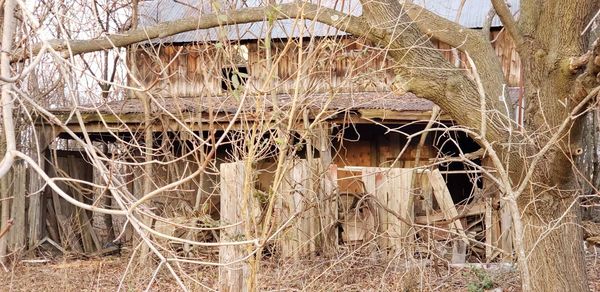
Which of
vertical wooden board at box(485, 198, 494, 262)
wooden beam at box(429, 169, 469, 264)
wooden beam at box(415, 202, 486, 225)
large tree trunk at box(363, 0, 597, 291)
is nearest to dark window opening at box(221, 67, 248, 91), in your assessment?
large tree trunk at box(363, 0, 597, 291)

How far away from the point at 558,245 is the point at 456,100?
5.79ft

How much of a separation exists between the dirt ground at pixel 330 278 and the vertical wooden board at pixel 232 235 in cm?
71

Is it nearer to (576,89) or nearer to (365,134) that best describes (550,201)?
(576,89)

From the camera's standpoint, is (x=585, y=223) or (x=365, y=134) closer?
(x=585, y=223)

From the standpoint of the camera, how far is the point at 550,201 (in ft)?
22.9

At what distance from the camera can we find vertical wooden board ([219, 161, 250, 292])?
6.62m

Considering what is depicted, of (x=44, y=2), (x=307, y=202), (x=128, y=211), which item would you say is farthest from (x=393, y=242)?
(x=128, y=211)

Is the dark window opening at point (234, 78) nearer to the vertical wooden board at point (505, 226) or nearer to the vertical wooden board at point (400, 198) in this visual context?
the vertical wooden board at point (400, 198)

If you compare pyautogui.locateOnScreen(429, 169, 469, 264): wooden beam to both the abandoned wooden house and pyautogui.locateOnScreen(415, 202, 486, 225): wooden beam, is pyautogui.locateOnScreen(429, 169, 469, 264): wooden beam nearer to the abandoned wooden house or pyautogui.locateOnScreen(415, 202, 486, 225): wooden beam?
the abandoned wooden house

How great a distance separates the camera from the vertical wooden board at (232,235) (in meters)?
6.62

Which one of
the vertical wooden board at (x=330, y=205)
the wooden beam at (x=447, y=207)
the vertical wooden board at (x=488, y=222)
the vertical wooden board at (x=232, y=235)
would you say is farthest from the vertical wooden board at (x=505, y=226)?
the vertical wooden board at (x=232, y=235)

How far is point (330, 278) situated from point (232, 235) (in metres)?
2.21

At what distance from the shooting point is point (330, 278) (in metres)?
9.10

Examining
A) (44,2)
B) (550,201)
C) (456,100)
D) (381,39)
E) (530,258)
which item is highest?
(44,2)
